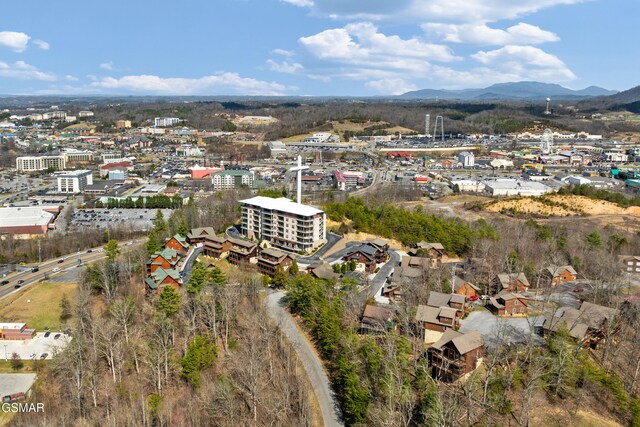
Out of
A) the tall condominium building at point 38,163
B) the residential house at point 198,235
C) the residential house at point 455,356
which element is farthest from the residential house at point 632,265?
the tall condominium building at point 38,163

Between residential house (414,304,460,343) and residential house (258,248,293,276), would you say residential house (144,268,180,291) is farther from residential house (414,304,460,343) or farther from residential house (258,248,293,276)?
residential house (414,304,460,343)

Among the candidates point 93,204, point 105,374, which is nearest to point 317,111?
point 93,204

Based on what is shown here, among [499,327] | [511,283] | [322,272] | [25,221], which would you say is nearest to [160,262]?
[322,272]

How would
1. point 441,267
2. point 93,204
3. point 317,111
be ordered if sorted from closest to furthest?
point 441,267
point 93,204
point 317,111

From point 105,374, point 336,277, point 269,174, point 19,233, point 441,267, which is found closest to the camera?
point 105,374

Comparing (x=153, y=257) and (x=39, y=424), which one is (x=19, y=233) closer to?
(x=153, y=257)

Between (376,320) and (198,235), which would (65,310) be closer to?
(198,235)
